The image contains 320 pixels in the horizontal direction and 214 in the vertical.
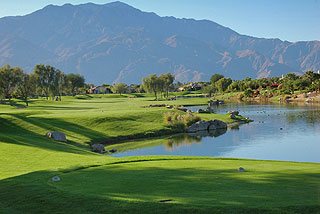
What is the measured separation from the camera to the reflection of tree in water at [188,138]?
139 ft

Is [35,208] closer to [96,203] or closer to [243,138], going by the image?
[96,203]

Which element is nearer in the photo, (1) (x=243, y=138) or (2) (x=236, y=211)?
(2) (x=236, y=211)

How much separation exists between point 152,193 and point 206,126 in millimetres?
46550

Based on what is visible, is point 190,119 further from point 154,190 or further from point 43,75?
point 43,75

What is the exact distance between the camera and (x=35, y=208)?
33.6 ft

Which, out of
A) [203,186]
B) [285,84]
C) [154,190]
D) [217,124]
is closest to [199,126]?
[217,124]

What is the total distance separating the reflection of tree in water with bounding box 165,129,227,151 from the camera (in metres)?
42.5

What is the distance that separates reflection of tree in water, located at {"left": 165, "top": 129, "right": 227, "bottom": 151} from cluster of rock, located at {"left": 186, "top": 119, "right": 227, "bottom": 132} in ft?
5.08

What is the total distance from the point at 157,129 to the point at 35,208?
42.6m

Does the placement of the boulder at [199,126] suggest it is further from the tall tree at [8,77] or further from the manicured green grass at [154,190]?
the tall tree at [8,77]

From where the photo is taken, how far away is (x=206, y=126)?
186 ft

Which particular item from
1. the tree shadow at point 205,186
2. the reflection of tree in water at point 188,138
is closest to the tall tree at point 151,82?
the reflection of tree in water at point 188,138

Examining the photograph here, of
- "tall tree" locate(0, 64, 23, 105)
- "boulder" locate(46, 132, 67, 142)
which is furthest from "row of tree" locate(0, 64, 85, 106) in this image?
"boulder" locate(46, 132, 67, 142)

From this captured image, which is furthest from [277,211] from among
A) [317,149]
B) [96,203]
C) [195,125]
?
[195,125]
